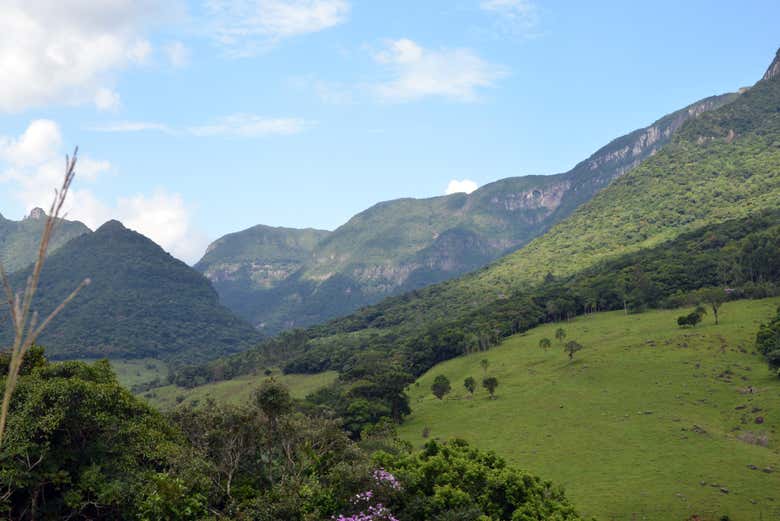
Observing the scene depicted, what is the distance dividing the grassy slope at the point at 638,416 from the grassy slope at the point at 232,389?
39421 millimetres

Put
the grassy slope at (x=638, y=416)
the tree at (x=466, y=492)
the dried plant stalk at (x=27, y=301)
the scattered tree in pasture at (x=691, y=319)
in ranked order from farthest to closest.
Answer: the scattered tree in pasture at (x=691, y=319), the grassy slope at (x=638, y=416), the tree at (x=466, y=492), the dried plant stalk at (x=27, y=301)

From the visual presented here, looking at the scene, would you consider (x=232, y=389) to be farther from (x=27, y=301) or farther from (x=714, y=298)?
(x=27, y=301)

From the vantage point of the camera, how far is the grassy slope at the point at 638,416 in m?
53.8

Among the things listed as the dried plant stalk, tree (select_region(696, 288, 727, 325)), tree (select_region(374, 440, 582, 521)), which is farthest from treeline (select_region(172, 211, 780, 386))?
the dried plant stalk

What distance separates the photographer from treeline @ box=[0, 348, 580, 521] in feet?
96.3

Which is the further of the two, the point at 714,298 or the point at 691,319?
the point at 714,298

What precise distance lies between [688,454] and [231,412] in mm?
50462

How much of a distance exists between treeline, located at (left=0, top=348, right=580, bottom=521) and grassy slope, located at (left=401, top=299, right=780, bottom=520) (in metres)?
20.6

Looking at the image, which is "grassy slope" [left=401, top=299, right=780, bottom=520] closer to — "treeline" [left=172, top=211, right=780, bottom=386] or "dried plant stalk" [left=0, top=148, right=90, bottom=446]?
"treeline" [left=172, top=211, right=780, bottom=386]

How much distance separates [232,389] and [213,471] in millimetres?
132754

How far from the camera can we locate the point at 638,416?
7556cm

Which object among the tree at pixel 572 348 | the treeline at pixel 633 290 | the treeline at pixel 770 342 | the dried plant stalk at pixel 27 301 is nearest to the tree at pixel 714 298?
the treeline at pixel 633 290

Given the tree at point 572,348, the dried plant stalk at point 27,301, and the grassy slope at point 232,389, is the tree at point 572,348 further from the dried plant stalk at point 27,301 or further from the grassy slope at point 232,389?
the dried plant stalk at point 27,301

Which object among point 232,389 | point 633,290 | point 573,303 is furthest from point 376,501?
point 232,389
